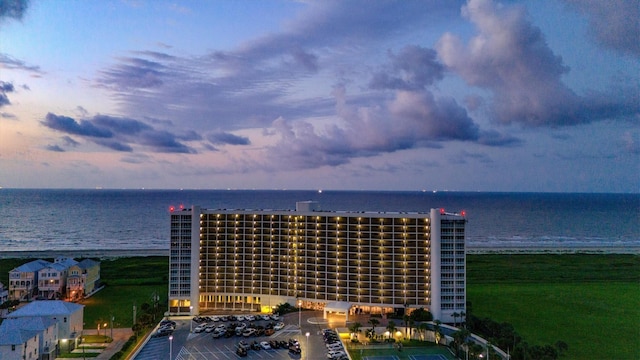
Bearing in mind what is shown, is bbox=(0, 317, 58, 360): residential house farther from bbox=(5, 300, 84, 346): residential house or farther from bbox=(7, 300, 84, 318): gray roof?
bbox=(7, 300, 84, 318): gray roof

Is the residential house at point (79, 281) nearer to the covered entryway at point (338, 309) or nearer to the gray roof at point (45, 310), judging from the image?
the gray roof at point (45, 310)

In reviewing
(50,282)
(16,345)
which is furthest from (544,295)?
(50,282)

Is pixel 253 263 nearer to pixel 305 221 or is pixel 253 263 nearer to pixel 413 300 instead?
pixel 305 221

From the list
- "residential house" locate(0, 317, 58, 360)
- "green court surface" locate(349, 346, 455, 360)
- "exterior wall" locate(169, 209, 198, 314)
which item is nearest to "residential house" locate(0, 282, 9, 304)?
"residential house" locate(0, 317, 58, 360)

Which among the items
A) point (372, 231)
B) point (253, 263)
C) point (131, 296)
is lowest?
point (131, 296)

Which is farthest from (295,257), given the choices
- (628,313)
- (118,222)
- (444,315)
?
(118,222)

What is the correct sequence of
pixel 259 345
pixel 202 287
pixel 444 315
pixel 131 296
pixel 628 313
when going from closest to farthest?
pixel 259 345 → pixel 444 315 → pixel 628 313 → pixel 202 287 → pixel 131 296

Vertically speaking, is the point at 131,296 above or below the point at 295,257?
below
